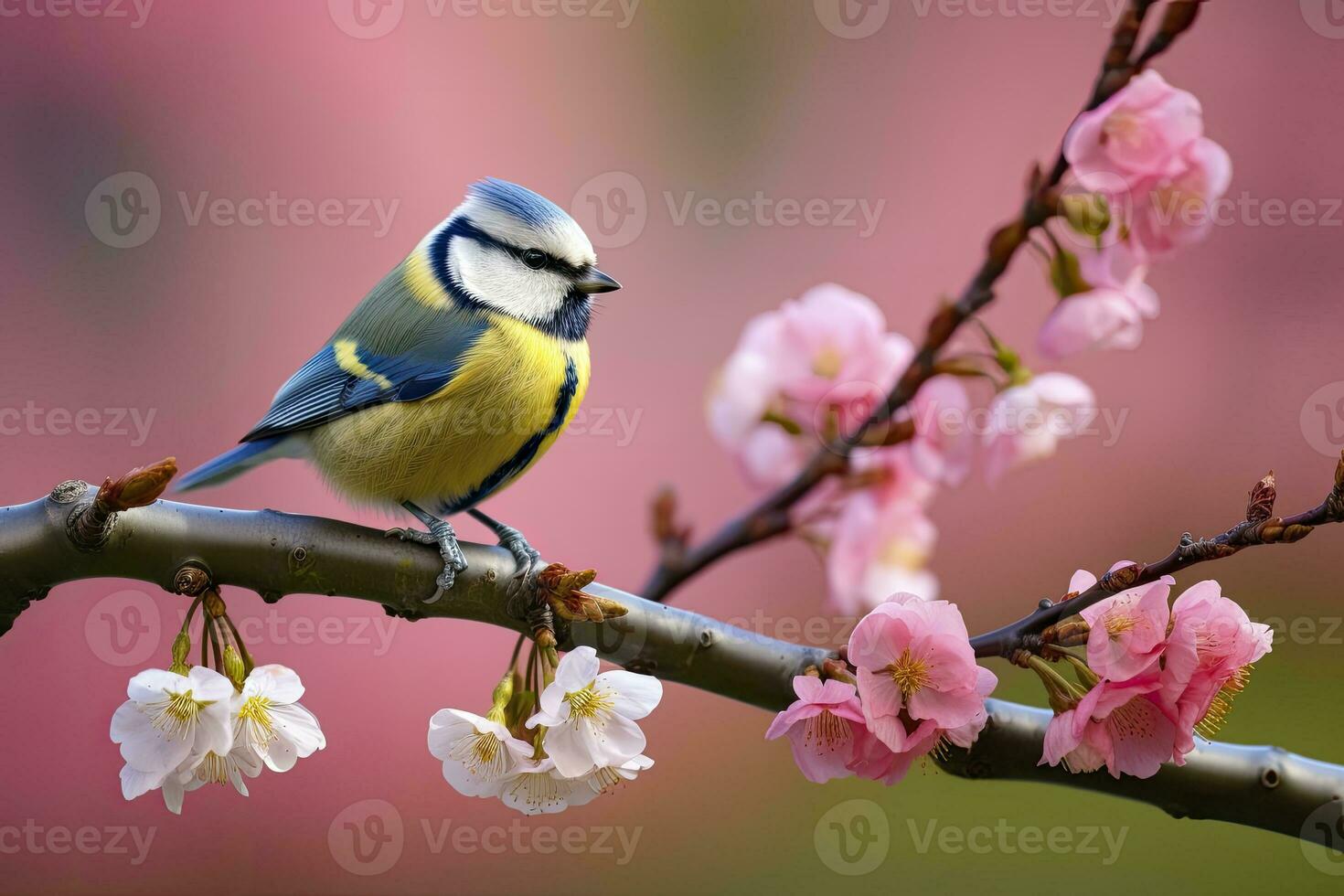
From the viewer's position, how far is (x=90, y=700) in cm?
142

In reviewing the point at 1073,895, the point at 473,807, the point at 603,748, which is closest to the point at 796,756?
the point at 603,748

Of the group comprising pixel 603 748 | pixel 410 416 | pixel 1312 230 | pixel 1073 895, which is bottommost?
pixel 1073 895

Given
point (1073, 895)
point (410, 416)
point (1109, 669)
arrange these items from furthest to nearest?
point (1073, 895) → point (410, 416) → point (1109, 669)

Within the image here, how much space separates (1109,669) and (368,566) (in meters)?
0.37

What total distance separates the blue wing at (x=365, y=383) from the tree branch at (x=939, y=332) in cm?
19

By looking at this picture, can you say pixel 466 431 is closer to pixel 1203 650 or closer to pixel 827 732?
pixel 827 732

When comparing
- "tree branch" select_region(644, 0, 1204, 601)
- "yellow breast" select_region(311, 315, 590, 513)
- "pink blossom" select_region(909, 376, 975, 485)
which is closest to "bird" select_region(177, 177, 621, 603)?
"yellow breast" select_region(311, 315, 590, 513)

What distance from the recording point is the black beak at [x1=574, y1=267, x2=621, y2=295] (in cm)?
69

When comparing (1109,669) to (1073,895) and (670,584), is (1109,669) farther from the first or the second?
(1073,895)

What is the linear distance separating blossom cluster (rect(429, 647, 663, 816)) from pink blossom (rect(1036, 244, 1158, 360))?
33 centimetres

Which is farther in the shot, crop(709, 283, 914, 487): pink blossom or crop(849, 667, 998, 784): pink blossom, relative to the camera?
crop(709, 283, 914, 487): pink blossom

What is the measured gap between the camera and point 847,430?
0.78 m

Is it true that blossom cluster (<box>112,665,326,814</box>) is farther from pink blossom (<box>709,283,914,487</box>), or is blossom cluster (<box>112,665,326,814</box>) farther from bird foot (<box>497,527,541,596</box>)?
pink blossom (<box>709,283,914,487</box>)

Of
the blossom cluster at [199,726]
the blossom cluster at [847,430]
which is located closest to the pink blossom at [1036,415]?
the blossom cluster at [847,430]
